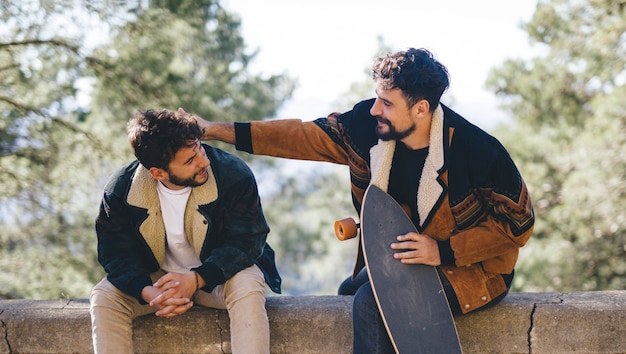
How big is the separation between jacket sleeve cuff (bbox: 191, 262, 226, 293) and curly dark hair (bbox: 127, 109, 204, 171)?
436 mm

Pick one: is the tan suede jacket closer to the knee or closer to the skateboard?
the skateboard

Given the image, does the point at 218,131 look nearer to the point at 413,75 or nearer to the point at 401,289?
the point at 413,75

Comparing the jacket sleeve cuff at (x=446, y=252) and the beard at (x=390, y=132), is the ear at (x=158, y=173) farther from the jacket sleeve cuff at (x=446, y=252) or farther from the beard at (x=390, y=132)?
the jacket sleeve cuff at (x=446, y=252)

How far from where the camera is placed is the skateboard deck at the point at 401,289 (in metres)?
2.94

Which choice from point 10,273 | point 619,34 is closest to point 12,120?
point 10,273

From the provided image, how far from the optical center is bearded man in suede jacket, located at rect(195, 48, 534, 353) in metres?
2.95

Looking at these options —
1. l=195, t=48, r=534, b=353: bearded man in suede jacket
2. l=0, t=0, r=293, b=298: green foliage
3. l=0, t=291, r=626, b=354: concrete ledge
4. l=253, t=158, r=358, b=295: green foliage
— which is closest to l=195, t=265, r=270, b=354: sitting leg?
l=0, t=291, r=626, b=354: concrete ledge

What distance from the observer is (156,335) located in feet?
11.1

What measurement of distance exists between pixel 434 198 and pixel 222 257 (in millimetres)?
903

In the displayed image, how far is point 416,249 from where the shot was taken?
3.00 meters

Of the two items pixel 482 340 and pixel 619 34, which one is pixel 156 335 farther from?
pixel 619 34

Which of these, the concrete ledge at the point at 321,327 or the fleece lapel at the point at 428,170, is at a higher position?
the fleece lapel at the point at 428,170

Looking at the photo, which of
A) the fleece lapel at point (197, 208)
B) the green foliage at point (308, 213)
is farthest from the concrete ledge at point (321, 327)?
the green foliage at point (308, 213)

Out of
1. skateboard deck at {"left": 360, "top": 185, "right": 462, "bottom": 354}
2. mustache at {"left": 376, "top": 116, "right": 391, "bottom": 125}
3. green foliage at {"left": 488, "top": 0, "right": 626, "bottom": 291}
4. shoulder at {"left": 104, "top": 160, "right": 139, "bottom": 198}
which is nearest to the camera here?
skateboard deck at {"left": 360, "top": 185, "right": 462, "bottom": 354}
